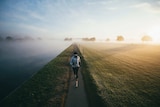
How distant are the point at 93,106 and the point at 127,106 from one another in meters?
2.36

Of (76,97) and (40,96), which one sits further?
(40,96)

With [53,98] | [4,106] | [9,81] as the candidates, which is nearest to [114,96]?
[53,98]

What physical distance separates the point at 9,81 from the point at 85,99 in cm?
1260

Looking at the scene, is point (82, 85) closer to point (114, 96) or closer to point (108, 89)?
point (108, 89)

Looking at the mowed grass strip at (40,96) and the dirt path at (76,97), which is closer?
the dirt path at (76,97)

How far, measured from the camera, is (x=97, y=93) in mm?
10742

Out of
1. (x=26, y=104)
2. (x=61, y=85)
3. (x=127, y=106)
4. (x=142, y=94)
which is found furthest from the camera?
(x=61, y=85)

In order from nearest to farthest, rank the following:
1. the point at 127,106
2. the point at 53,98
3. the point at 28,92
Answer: the point at 127,106 < the point at 53,98 < the point at 28,92

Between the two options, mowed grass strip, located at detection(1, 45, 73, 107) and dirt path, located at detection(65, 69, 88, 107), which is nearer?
dirt path, located at detection(65, 69, 88, 107)

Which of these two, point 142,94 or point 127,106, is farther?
point 142,94

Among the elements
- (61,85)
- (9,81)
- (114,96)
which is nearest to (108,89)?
(114,96)

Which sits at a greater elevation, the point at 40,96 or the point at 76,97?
the point at 76,97

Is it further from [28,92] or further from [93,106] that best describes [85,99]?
[28,92]

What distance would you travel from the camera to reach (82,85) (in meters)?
12.6
